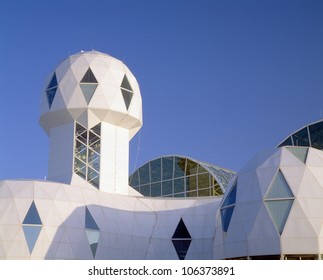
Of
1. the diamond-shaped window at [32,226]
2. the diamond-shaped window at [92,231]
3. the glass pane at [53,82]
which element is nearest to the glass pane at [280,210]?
the diamond-shaped window at [92,231]

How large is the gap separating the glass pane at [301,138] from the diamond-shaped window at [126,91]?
1295cm

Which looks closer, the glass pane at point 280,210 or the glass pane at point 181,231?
the glass pane at point 280,210

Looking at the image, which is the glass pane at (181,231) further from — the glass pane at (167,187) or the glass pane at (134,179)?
the glass pane at (134,179)

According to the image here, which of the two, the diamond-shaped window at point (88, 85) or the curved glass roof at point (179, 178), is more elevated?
the diamond-shaped window at point (88, 85)

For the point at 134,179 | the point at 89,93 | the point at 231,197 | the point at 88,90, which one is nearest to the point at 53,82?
the point at 88,90

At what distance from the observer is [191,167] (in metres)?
50.8

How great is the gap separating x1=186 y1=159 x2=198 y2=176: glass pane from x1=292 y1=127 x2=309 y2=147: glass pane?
36.5 feet

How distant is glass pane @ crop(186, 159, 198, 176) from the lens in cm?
5045

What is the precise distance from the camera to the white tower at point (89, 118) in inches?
1501

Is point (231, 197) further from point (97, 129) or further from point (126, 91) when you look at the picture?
point (126, 91)

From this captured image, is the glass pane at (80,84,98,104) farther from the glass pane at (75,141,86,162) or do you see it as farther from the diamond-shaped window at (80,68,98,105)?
the glass pane at (75,141,86,162)

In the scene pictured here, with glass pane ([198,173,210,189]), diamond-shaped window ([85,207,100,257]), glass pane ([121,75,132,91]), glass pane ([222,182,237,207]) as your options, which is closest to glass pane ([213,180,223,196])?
glass pane ([198,173,210,189])

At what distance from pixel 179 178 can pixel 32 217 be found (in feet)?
75.0

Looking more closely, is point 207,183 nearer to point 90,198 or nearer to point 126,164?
point 126,164
